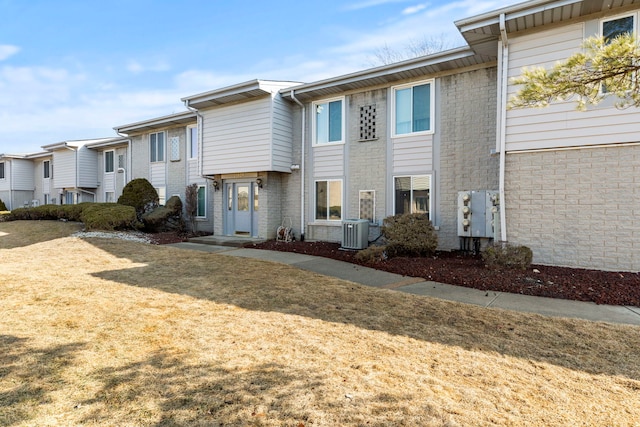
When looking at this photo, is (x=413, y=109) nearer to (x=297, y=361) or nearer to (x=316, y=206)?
(x=316, y=206)

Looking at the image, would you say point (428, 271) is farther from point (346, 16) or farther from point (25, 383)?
point (346, 16)

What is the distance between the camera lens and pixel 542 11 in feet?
23.1

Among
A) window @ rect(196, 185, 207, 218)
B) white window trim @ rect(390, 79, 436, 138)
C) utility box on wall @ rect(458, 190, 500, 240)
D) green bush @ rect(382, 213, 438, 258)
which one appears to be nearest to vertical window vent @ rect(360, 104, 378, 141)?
white window trim @ rect(390, 79, 436, 138)

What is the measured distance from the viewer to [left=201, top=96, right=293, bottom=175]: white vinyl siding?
1196 centimetres

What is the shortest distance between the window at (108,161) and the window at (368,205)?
1617cm

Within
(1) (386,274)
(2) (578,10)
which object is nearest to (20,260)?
(1) (386,274)

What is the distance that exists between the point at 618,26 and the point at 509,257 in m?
4.94

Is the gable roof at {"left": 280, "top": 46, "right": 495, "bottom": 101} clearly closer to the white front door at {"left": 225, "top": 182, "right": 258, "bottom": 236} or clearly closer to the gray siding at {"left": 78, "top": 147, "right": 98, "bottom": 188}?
the white front door at {"left": 225, "top": 182, "right": 258, "bottom": 236}

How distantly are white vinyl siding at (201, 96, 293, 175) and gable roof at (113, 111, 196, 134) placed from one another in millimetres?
1834

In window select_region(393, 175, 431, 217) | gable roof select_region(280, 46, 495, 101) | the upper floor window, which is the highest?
gable roof select_region(280, 46, 495, 101)

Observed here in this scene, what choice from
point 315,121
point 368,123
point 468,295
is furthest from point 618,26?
point 315,121

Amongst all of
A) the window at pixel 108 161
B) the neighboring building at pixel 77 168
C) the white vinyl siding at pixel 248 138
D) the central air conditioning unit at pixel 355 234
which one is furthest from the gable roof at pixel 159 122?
the central air conditioning unit at pixel 355 234

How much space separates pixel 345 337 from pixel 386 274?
11.9ft

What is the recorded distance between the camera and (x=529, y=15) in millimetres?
7180
